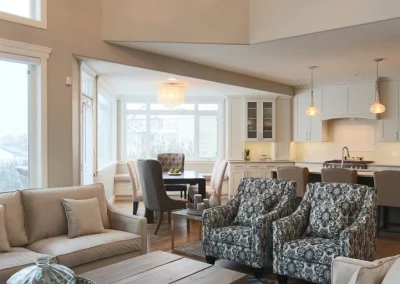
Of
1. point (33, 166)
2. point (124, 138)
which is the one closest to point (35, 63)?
point (33, 166)

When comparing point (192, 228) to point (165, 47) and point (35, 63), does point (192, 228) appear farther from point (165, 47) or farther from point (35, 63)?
point (35, 63)

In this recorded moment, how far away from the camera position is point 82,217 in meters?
3.76

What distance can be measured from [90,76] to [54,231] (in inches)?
110

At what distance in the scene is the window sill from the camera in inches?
156

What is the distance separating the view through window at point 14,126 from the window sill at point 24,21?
0.44 metres

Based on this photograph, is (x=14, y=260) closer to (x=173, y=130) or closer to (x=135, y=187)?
(x=135, y=187)

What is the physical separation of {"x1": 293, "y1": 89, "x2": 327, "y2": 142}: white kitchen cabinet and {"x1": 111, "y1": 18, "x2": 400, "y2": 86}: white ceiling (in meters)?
1.39

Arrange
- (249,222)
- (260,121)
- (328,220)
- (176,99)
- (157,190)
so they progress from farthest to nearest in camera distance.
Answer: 1. (260,121)
2. (176,99)
3. (157,190)
4. (249,222)
5. (328,220)

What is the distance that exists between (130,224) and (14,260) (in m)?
1.22

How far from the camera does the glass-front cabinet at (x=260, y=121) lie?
8891mm

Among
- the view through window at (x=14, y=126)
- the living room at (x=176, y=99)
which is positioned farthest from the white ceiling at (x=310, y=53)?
the view through window at (x=14, y=126)

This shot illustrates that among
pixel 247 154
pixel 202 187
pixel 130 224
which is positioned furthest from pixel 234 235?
pixel 247 154

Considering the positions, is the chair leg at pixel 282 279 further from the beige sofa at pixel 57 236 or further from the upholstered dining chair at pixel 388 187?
the upholstered dining chair at pixel 388 187

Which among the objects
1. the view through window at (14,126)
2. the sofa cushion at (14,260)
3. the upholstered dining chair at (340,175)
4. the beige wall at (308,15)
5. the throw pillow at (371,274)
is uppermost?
the beige wall at (308,15)
